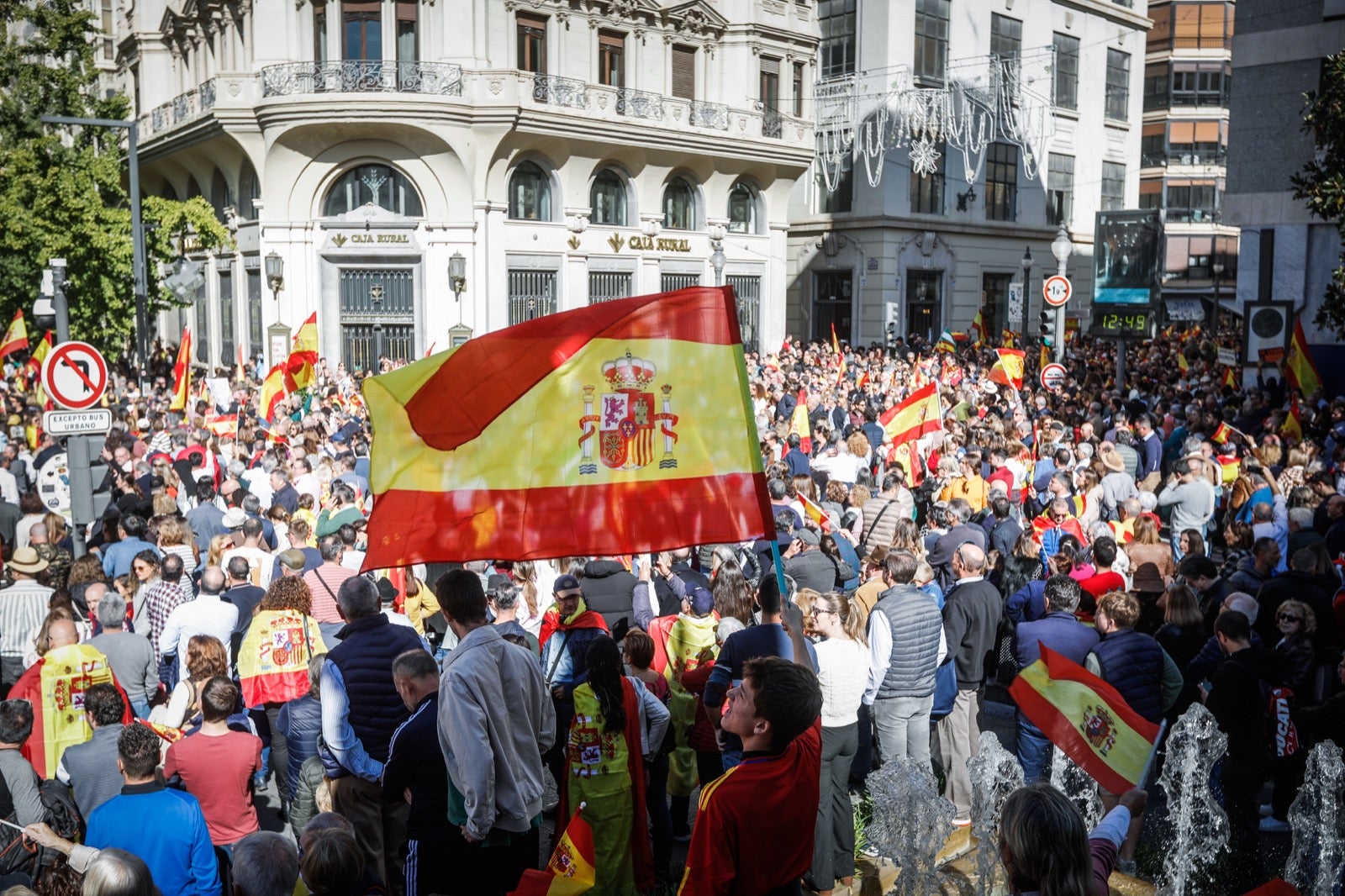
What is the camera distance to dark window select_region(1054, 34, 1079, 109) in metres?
44.0

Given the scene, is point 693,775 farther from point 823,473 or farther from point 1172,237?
point 1172,237

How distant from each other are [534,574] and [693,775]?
226cm

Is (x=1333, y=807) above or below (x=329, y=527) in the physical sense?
below

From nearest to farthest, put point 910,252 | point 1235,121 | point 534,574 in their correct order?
1. point 534,574
2. point 1235,121
3. point 910,252

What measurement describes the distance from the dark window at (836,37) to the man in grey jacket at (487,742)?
3574cm

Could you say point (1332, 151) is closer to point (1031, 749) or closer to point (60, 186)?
point (1031, 749)

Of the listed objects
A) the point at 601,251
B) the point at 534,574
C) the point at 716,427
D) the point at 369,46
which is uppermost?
the point at 369,46

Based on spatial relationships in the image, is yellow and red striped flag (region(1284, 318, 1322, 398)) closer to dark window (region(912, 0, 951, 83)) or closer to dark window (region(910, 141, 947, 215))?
dark window (region(910, 141, 947, 215))

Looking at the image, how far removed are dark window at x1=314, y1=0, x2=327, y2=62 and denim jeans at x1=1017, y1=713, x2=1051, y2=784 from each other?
2538 centimetres

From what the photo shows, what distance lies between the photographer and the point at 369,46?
90.3 ft

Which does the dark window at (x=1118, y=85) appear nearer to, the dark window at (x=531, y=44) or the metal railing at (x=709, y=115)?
the metal railing at (x=709, y=115)

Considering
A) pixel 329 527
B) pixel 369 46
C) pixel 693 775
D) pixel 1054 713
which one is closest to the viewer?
pixel 1054 713

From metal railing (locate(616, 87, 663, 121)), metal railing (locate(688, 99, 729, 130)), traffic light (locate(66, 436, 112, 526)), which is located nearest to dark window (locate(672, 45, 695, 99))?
metal railing (locate(688, 99, 729, 130))

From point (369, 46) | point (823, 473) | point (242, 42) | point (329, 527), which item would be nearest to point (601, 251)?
point (369, 46)
